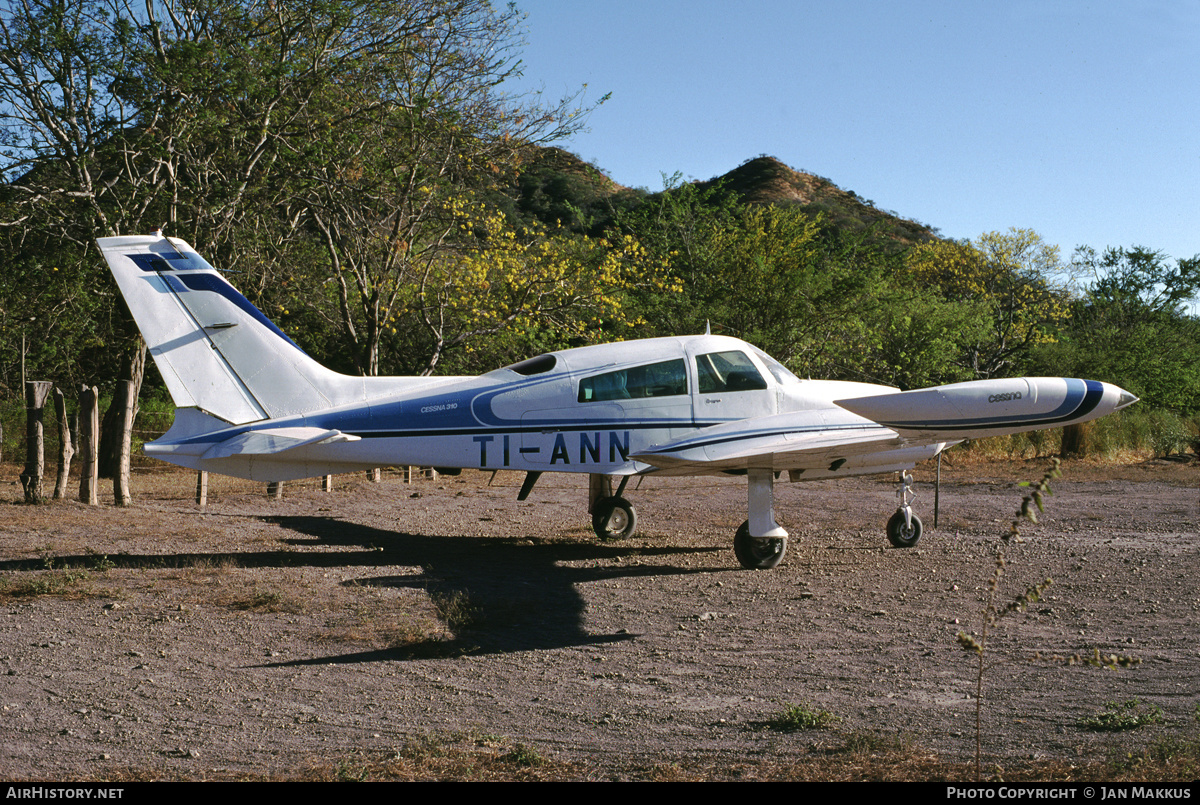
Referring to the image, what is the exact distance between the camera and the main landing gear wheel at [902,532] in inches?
472

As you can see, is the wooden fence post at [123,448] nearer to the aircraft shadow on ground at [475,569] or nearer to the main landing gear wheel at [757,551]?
the aircraft shadow on ground at [475,569]

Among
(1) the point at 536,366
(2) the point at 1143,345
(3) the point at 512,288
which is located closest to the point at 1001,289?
(2) the point at 1143,345

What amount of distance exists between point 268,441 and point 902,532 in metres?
8.29

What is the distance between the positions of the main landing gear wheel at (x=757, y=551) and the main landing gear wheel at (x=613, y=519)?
2.47 meters

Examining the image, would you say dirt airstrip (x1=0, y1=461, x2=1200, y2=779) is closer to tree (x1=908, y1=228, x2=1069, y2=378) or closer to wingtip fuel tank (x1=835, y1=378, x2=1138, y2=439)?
wingtip fuel tank (x1=835, y1=378, x2=1138, y2=439)

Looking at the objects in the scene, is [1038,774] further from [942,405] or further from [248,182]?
[248,182]

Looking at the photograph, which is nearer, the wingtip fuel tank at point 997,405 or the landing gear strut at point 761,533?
the wingtip fuel tank at point 997,405

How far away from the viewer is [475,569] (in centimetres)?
1083

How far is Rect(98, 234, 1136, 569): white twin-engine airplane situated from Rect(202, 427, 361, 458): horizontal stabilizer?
2cm

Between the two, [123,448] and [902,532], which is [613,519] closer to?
[902,532]

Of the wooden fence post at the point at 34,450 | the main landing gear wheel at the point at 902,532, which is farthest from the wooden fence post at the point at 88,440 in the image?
the main landing gear wheel at the point at 902,532

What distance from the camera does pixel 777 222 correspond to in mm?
28938

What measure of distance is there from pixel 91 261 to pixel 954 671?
18724mm

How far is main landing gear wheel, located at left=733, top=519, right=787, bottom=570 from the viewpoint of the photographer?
10820 mm
